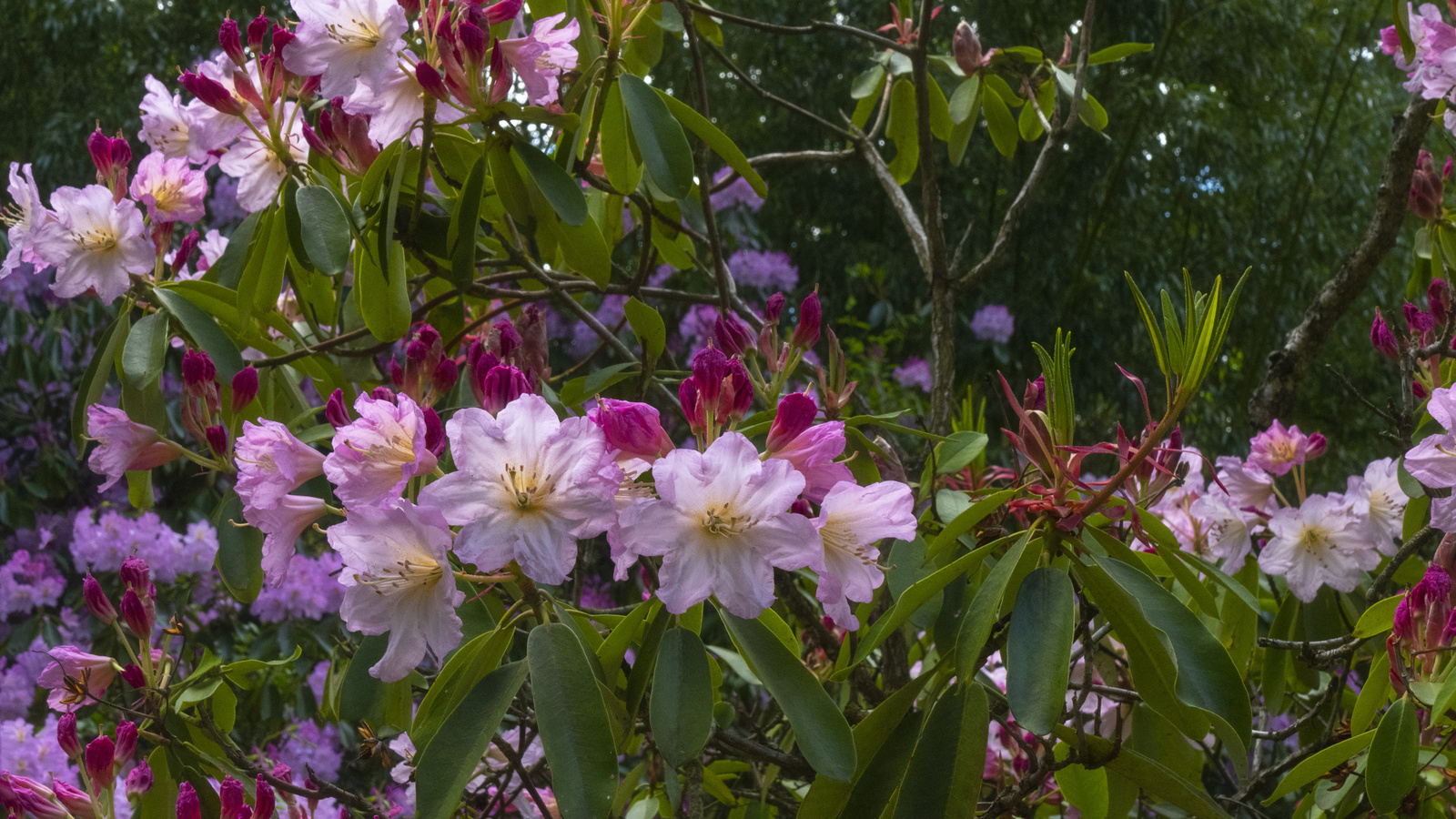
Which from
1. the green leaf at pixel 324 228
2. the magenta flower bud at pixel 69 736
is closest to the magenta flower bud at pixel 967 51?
the green leaf at pixel 324 228

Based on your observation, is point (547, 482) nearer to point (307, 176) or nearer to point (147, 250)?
point (307, 176)

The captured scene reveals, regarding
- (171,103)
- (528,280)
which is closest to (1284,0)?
(528,280)

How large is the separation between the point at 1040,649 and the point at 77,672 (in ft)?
2.69

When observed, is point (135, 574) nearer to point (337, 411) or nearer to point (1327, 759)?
point (337, 411)

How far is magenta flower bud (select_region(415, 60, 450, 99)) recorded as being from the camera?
74 cm

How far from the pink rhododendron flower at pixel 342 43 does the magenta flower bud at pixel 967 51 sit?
84 centimetres

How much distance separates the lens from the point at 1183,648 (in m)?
0.60

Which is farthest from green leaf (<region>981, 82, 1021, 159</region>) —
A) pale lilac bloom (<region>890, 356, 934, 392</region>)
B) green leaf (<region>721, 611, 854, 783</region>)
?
pale lilac bloom (<region>890, 356, 934, 392</region>)

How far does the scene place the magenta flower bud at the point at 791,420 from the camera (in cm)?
58

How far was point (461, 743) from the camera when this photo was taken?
57cm

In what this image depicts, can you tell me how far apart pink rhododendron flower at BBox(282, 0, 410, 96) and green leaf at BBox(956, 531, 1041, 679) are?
1.85 ft

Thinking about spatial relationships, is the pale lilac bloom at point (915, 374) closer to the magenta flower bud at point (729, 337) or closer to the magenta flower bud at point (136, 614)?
the magenta flower bud at point (729, 337)

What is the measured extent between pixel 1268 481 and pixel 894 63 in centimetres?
73

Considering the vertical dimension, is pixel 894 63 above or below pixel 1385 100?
below
